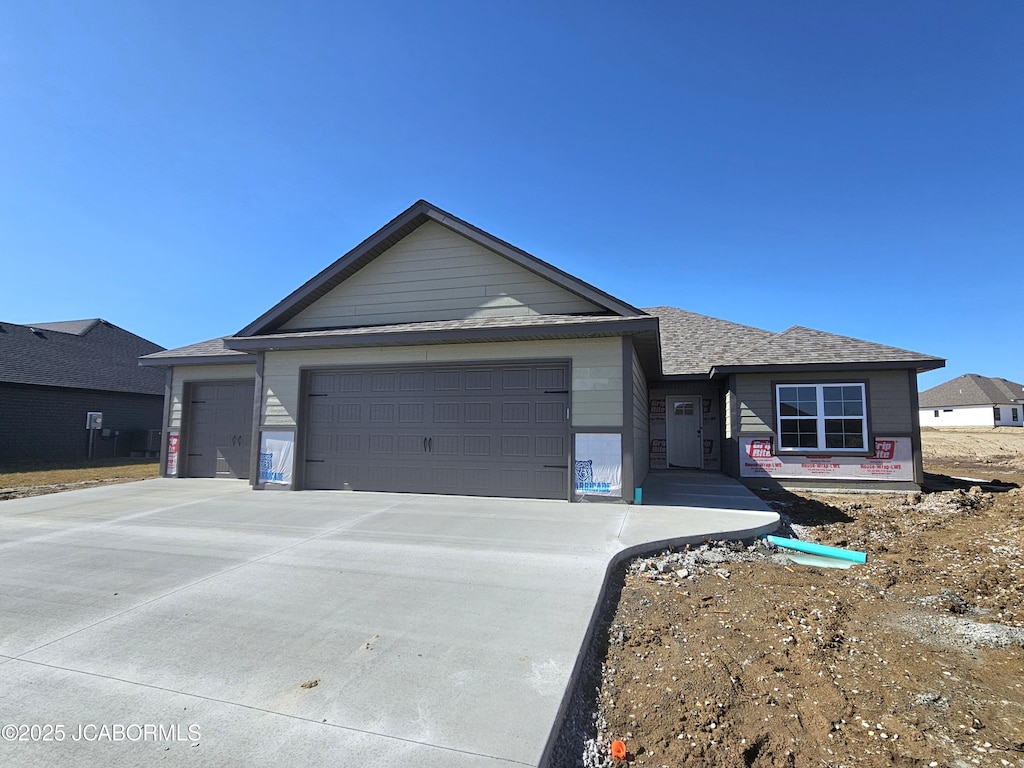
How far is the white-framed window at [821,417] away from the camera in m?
11.5

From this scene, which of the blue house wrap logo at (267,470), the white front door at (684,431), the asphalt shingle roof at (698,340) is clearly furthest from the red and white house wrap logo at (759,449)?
the blue house wrap logo at (267,470)

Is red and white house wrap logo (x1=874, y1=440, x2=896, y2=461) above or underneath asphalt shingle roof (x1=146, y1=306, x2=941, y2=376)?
underneath

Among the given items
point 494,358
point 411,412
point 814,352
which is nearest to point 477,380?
point 494,358

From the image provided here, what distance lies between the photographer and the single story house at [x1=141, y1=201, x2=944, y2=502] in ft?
27.0

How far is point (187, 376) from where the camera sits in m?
12.3

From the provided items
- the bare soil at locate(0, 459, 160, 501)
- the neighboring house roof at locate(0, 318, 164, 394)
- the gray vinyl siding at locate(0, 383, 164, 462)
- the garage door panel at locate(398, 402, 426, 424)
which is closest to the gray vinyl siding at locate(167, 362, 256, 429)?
the bare soil at locate(0, 459, 160, 501)

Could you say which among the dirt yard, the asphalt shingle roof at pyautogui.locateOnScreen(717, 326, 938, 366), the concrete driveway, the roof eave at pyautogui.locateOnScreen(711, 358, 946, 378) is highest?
the asphalt shingle roof at pyautogui.locateOnScreen(717, 326, 938, 366)

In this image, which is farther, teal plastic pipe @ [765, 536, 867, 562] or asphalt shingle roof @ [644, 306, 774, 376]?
asphalt shingle roof @ [644, 306, 774, 376]

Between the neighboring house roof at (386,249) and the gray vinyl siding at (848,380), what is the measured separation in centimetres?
592

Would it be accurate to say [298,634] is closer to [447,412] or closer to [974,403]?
[447,412]

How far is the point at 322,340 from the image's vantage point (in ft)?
30.4

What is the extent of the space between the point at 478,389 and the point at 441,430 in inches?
39.6

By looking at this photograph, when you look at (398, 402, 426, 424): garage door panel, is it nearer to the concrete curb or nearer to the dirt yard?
the concrete curb

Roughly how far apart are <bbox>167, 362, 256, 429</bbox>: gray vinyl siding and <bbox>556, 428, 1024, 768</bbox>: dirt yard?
35.2 ft
